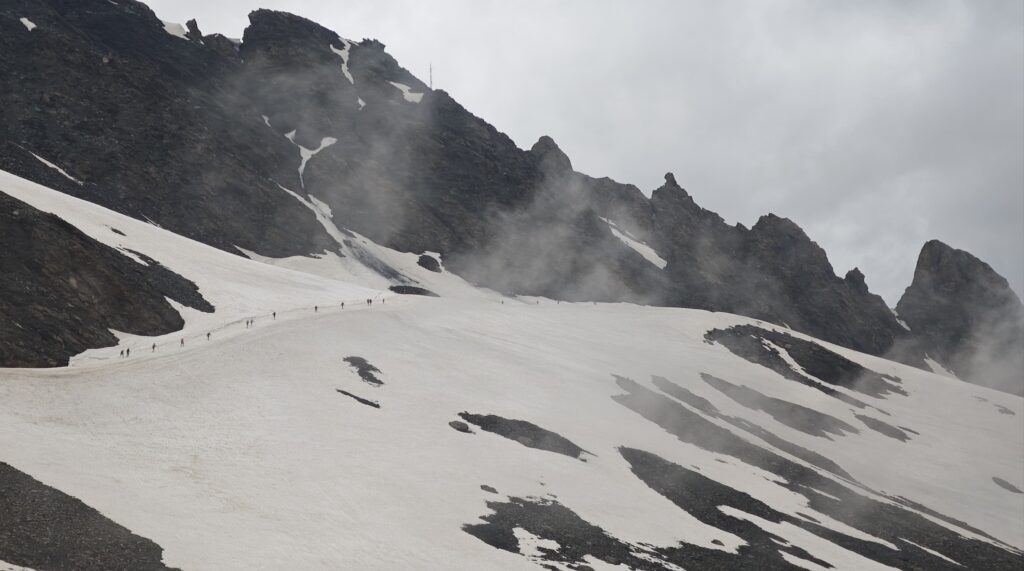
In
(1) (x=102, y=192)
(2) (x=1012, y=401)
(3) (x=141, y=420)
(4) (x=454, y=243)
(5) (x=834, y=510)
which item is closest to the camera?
(3) (x=141, y=420)

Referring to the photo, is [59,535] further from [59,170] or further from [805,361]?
[805,361]

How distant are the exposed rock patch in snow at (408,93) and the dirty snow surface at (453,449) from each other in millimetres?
97851

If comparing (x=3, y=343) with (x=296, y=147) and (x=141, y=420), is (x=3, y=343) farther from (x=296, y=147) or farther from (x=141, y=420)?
(x=296, y=147)

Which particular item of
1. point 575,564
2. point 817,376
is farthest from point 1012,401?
point 575,564

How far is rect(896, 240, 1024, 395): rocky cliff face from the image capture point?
175 m

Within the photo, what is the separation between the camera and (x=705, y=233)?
586ft

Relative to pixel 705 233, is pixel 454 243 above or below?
below

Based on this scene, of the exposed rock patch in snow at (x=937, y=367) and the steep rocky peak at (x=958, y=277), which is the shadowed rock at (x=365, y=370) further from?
the steep rocky peak at (x=958, y=277)

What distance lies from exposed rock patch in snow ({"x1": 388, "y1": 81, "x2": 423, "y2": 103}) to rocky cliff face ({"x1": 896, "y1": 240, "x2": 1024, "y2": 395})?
128444mm

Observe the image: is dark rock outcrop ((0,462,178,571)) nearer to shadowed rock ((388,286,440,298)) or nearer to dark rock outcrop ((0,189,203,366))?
dark rock outcrop ((0,189,203,366))

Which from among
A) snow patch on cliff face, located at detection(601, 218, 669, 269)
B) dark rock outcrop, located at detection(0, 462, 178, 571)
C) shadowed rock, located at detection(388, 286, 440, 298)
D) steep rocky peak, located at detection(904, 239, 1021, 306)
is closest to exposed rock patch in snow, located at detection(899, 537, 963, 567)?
dark rock outcrop, located at detection(0, 462, 178, 571)

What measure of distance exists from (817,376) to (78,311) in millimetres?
88553

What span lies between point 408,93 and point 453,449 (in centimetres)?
14864

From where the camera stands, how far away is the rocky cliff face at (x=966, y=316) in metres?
175
